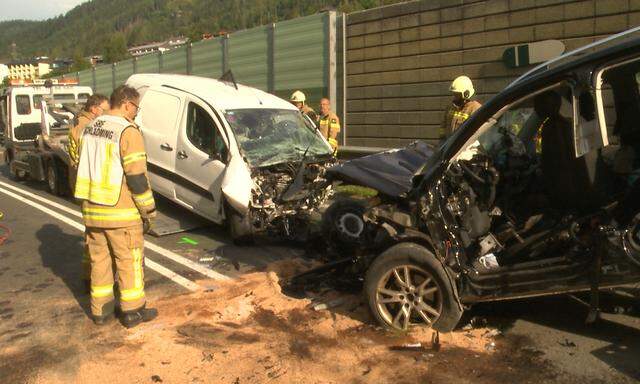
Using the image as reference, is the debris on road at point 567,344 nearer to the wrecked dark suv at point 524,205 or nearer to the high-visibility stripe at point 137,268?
the wrecked dark suv at point 524,205

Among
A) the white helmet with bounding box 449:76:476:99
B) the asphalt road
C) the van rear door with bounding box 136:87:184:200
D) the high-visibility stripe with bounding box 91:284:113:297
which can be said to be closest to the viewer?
the asphalt road

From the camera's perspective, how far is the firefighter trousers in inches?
184

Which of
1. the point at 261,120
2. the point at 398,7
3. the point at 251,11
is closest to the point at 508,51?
the point at 398,7

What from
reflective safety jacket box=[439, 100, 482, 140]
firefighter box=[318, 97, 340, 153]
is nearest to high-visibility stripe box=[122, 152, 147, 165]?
reflective safety jacket box=[439, 100, 482, 140]

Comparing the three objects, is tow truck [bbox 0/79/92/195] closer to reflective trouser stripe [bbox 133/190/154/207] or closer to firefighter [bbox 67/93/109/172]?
firefighter [bbox 67/93/109/172]

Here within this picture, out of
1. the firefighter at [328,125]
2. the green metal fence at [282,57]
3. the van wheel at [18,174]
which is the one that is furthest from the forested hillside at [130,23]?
the firefighter at [328,125]

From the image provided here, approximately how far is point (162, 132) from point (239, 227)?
2.17m

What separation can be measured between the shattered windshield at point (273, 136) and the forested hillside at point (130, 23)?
9253 centimetres

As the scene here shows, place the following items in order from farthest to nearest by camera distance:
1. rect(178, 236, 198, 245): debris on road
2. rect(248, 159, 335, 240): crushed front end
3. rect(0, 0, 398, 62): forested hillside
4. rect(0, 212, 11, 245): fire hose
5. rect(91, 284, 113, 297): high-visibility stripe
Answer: rect(0, 0, 398, 62): forested hillside, rect(0, 212, 11, 245): fire hose, rect(178, 236, 198, 245): debris on road, rect(248, 159, 335, 240): crushed front end, rect(91, 284, 113, 297): high-visibility stripe

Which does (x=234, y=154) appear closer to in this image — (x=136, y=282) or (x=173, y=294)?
(x=173, y=294)

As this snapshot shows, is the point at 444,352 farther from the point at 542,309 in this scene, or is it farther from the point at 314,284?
the point at 314,284

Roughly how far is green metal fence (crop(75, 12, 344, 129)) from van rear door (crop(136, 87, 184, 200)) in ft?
20.7

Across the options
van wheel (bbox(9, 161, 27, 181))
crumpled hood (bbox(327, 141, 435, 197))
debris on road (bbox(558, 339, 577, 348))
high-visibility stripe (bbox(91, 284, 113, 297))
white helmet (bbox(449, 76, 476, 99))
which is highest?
white helmet (bbox(449, 76, 476, 99))

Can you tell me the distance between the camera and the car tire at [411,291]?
4.19 meters
